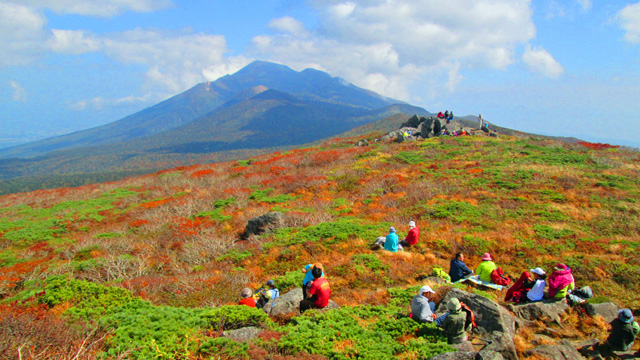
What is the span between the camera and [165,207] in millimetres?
17797

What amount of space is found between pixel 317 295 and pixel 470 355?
2.87m

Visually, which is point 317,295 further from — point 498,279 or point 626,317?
point 626,317

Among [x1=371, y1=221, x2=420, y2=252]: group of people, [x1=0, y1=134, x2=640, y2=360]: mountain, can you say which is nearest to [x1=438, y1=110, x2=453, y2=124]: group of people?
[x1=0, y1=134, x2=640, y2=360]: mountain

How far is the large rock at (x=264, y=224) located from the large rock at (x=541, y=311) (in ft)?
28.8

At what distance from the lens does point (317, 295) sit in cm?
610

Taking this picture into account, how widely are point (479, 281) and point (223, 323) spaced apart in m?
6.15

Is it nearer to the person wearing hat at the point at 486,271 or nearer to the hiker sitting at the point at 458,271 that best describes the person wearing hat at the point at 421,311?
the hiker sitting at the point at 458,271

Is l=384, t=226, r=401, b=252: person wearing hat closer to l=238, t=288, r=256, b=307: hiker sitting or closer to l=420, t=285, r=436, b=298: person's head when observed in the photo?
l=420, t=285, r=436, b=298: person's head

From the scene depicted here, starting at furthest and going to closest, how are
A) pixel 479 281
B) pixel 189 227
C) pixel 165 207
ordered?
pixel 165 207 → pixel 189 227 → pixel 479 281

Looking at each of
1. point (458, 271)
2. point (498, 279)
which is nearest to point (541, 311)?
point (498, 279)

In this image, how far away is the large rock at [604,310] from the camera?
19.0 feet

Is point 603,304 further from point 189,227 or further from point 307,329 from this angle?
point 189,227

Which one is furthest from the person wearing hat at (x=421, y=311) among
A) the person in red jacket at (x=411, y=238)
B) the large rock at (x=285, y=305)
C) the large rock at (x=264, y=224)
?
the large rock at (x=264, y=224)

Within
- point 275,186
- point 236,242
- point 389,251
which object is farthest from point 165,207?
point 389,251
